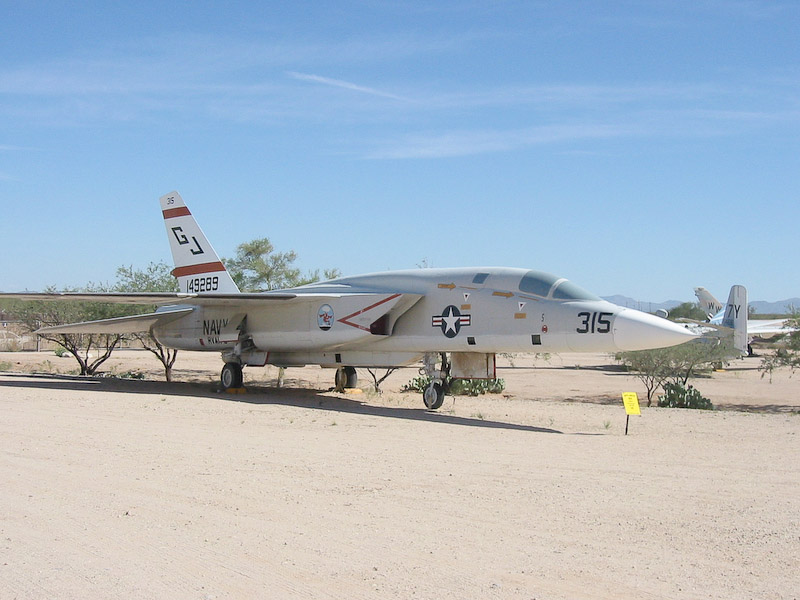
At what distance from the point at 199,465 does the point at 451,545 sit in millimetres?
3811

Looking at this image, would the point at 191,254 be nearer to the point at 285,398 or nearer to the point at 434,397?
the point at 285,398

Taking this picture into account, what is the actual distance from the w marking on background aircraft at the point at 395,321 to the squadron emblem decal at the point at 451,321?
20mm

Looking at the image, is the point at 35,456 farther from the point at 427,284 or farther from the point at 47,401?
the point at 427,284

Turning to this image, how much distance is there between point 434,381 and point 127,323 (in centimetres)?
991

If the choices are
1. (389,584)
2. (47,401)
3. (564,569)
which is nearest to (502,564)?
(564,569)

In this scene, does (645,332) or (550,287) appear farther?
(550,287)

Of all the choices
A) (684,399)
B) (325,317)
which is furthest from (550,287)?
(684,399)

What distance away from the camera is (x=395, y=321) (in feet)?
54.6

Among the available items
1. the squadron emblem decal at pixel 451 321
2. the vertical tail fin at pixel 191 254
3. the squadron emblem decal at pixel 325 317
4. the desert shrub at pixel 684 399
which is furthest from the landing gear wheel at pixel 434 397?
the vertical tail fin at pixel 191 254

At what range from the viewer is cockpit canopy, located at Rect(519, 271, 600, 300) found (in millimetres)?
14289

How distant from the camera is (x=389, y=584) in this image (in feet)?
16.1

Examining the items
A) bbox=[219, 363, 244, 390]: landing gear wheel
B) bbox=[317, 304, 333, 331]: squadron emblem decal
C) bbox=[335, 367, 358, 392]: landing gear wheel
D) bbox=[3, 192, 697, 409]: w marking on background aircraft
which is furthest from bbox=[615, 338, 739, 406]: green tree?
bbox=[219, 363, 244, 390]: landing gear wheel

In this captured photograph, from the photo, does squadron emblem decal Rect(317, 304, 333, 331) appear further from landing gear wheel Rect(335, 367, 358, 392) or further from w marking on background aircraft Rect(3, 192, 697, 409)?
landing gear wheel Rect(335, 367, 358, 392)

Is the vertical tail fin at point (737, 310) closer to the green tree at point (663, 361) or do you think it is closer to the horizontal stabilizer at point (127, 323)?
the green tree at point (663, 361)
